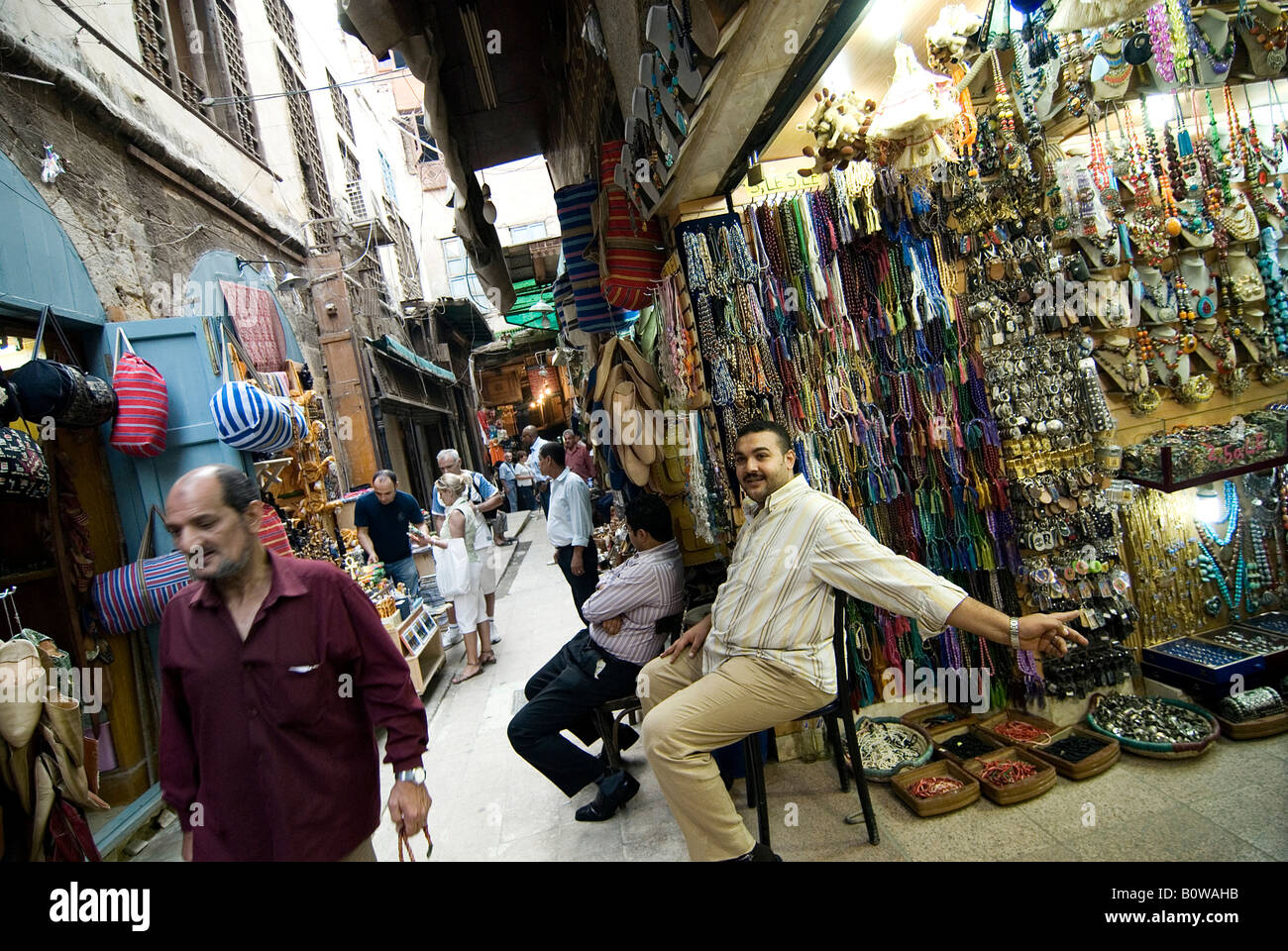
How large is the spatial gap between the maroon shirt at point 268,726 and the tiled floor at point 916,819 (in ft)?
4.59

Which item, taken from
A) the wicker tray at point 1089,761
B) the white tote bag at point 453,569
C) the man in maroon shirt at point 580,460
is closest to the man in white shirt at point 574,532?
the white tote bag at point 453,569

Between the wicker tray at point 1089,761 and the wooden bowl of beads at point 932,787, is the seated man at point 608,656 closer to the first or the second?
the wooden bowl of beads at point 932,787

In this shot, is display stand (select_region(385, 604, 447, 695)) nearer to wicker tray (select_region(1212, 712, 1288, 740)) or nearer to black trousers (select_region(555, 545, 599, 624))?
black trousers (select_region(555, 545, 599, 624))

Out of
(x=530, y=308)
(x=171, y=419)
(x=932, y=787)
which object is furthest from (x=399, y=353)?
(x=932, y=787)

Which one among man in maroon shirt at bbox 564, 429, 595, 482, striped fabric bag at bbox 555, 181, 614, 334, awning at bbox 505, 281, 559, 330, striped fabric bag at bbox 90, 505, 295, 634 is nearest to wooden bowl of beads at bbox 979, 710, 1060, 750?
striped fabric bag at bbox 555, 181, 614, 334

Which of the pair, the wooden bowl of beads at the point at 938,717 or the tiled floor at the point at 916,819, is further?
Result: the wooden bowl of beads at the point at 938,717

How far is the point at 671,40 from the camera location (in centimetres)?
191

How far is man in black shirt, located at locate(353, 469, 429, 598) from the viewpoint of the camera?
551 cm

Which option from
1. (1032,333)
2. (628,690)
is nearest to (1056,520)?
(1032,333)

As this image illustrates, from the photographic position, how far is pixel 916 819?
8.65ft

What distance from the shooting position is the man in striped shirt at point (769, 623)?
2076mm

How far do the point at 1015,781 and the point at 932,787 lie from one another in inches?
13.4

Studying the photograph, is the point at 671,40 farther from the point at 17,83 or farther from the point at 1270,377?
the point at 17,83

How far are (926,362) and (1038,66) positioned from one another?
1335 millimetres
